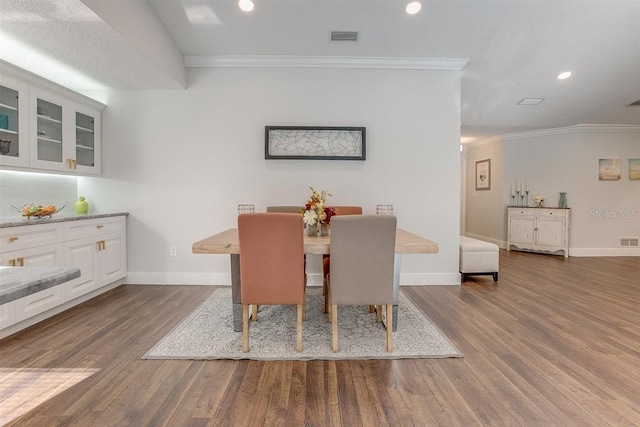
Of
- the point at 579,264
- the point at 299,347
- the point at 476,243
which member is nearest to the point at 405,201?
the point at 476,243

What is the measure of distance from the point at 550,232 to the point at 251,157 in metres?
5.52

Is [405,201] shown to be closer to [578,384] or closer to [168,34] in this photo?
[578,384]

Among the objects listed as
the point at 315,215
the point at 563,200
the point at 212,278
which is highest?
the point at 563,200

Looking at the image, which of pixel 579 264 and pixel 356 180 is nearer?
pixel 356 180

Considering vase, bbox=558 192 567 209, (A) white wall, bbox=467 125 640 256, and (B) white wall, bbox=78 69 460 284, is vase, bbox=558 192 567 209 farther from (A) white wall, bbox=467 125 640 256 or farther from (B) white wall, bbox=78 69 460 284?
(B) white wall, bbox=78 69 460 284

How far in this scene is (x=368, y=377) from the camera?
1835 millimetres

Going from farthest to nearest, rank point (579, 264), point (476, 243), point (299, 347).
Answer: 1. point (579, 264)
2. point (476, 243)
3. point (299, 347)

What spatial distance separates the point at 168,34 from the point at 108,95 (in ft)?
3.79

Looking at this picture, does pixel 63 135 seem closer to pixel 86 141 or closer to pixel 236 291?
pixel 86 141

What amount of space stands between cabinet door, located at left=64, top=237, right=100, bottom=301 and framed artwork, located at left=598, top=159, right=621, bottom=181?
8038mm

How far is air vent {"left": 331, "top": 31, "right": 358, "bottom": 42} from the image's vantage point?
3171 millimetres

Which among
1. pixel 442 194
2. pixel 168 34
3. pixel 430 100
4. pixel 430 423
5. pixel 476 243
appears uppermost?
pixel 168 34

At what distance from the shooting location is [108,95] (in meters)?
3.66

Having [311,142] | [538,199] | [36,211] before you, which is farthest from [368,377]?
[538,199]
